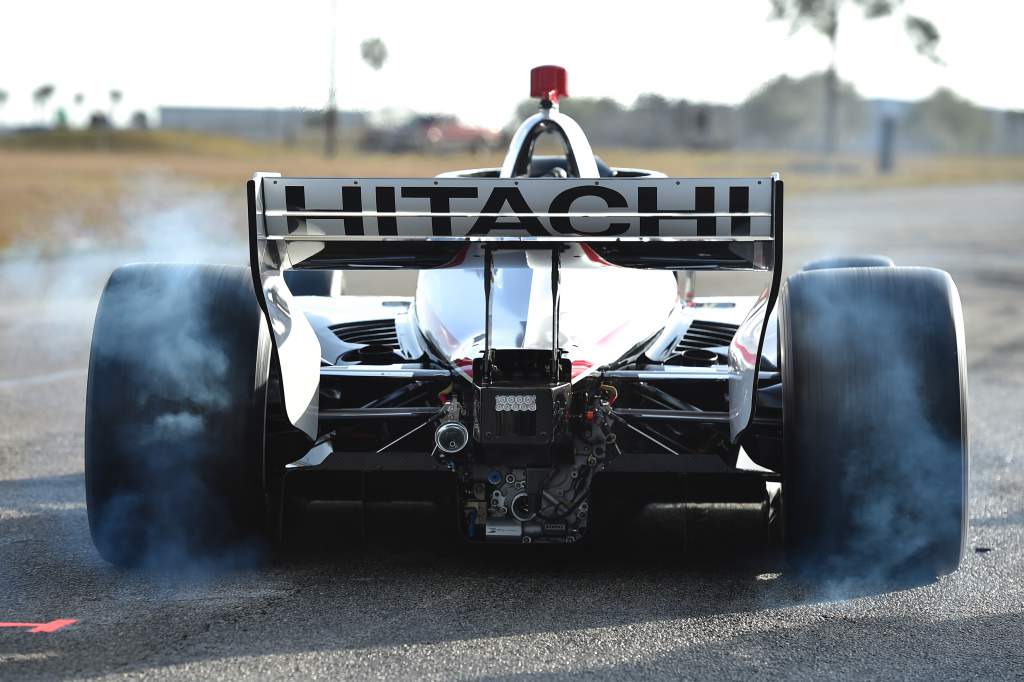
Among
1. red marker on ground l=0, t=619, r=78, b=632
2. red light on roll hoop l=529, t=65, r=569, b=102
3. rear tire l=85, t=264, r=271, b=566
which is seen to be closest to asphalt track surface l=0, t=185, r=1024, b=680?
red marker on ground l=0, t=619, r=78, b=632

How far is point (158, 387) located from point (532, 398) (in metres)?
1.38

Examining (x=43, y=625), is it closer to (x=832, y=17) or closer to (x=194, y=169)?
(x=194, y=169)

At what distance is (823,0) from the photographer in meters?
49.2

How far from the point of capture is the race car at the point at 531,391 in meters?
4.62

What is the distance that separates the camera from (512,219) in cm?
465

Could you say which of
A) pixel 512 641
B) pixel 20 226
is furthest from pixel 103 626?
pixel 20 226

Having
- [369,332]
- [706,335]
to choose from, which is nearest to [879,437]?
[706,335]

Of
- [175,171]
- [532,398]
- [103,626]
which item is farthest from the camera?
[175,171]

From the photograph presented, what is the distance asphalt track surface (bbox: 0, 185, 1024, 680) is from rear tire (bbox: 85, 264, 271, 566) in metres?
0.13

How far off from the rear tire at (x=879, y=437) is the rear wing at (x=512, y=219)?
261 mm

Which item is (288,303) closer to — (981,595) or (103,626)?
(103,626)

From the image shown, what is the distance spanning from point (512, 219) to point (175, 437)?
1462 millimetres

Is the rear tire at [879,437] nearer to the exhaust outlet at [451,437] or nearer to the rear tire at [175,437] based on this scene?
the exhaust outlet at [451,437]

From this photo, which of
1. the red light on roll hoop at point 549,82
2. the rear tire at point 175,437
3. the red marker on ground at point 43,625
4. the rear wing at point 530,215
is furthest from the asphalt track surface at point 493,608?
the red light on roll hoop at point 549,82
